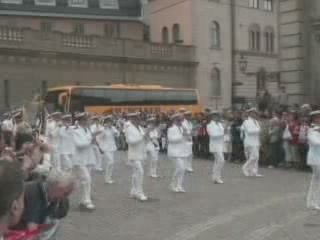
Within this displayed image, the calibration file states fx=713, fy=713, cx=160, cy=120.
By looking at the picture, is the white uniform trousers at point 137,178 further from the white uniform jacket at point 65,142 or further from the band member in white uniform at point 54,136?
the band member in white uniform at point 54,136

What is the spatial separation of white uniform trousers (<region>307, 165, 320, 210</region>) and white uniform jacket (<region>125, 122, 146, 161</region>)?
12.3 ft

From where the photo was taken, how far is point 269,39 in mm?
64062

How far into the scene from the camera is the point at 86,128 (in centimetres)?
1412

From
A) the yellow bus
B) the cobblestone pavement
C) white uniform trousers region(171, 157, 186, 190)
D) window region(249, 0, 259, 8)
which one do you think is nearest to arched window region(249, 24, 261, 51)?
window region(249, 0, 259, 8)

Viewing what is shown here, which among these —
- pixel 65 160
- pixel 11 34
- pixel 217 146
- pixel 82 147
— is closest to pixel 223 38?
pixel 11 34

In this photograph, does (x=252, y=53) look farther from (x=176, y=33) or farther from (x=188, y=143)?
(x=188, y=143)

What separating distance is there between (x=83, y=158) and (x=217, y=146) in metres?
5.85

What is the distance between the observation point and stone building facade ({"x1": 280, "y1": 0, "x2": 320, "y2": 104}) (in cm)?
2098

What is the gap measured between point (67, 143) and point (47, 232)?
10642mm

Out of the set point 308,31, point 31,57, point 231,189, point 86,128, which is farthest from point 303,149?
point 31,57

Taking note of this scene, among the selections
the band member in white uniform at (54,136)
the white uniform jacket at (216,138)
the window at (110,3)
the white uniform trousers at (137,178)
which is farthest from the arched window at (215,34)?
the white uniform trousers at (137,178)

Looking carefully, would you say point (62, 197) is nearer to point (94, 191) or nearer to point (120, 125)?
point (94, 191)

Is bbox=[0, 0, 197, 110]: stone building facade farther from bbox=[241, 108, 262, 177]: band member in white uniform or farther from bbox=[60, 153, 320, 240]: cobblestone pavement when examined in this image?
bbox=[60, 153, 320, 240]: cobblestone pavement

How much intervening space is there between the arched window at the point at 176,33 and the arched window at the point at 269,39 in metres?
9.33
